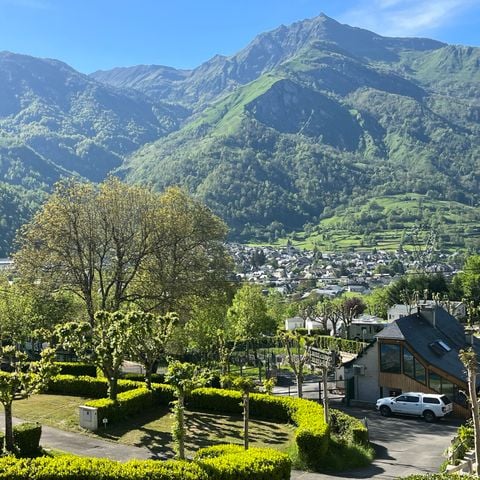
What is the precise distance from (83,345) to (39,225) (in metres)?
14.5

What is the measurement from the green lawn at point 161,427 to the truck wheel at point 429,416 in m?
9.82

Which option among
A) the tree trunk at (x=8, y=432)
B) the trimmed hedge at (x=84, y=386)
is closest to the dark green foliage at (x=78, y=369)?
the trimmed hedge at (x=84, y=386)

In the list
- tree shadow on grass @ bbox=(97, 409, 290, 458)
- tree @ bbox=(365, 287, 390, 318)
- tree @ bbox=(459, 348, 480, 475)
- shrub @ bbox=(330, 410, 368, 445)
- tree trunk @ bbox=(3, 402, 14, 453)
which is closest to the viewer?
tree @ bbox=(459, 348, 480, 475)

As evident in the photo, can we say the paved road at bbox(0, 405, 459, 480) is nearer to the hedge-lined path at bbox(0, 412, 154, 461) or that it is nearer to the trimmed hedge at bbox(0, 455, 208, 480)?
the hedge-lined path at bbox(0, 412, 154, 461)

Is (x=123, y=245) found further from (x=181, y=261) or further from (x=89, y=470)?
(x=89, y=470)

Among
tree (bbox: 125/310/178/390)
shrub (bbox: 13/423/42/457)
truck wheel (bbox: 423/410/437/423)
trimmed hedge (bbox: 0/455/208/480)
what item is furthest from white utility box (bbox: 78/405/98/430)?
truck wheel (bbox: 423/410/437/423)

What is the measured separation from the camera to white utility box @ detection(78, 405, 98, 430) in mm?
26969

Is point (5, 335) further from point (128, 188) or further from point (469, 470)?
point (469, 470)

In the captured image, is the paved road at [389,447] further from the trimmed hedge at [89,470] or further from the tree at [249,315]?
the tree at [249,315]

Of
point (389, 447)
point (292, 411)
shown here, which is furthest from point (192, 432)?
point (389, 447)

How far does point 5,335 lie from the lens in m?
53.9

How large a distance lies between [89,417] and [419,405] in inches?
730

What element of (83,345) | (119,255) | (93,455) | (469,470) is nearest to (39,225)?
(119,255)

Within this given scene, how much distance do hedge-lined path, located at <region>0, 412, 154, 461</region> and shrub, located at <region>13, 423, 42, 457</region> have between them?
5.14 ft
